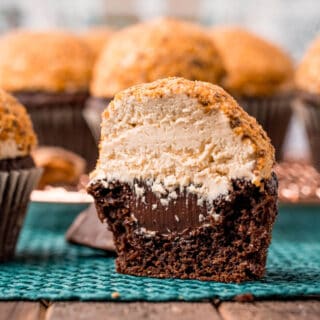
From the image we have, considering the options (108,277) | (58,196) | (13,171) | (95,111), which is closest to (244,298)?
(108,277)

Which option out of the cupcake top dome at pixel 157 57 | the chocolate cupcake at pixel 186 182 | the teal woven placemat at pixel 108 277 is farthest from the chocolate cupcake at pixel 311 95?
the chocolate cupcake at pixel 186 182

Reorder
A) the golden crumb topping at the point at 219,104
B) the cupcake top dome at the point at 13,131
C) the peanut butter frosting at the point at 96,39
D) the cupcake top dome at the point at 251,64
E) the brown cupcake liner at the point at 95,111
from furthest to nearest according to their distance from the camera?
the peanut butter frosting at the point at 96,39 < the cupcake top dome at the point at 251,64 < the brown cupcake liner at the point at 95,111 < the cupcake top dome at the point at 13,131 < the golden crumb topping at the point at 219,104

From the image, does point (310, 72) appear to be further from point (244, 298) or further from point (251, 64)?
point (244, 298)

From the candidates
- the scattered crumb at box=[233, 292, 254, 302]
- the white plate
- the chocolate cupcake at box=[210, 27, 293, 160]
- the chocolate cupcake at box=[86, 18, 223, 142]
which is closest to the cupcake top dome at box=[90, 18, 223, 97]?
the chocolate cupcake at box=[86, 18, 223, 142]

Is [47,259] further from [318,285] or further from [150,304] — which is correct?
[318,285]

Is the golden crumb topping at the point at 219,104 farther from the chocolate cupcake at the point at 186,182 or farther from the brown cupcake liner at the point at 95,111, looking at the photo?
the brown cupcake liner at the point at 95,111

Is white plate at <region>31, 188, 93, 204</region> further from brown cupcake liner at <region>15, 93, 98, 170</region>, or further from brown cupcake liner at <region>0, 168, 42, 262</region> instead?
brown cupcake liner at <region>15, 93, 98, 170</region>
